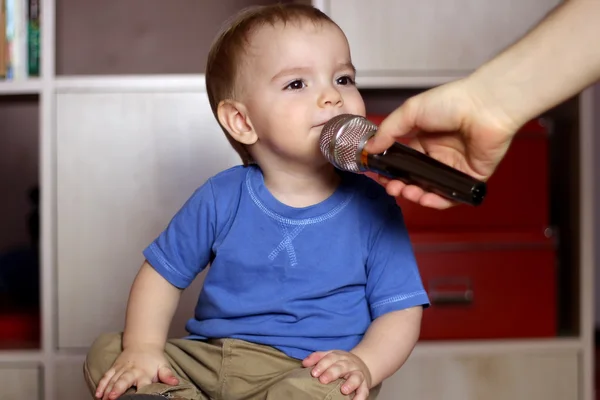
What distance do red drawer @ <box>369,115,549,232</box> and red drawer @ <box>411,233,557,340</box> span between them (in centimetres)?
3

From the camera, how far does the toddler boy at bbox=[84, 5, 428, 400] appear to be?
3.38 ft

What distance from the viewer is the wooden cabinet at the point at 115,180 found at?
1.70 m

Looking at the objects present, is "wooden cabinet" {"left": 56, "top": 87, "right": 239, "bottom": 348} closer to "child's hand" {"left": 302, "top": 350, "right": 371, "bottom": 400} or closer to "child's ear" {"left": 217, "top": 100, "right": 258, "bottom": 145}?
"child's ear" {"left": 217, "top": 100, "right": 258, "bottom": 145}

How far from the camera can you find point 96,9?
2338mm

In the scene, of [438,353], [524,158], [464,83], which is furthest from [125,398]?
[524,158]

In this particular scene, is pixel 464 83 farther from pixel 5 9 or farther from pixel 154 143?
pixel 5 9

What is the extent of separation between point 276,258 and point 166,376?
21 centimetres

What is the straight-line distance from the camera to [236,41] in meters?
1.15

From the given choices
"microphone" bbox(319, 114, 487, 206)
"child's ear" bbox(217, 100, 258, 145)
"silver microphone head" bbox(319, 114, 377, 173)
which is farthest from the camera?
"child's ear" bbox(217, 100, 258, 145)

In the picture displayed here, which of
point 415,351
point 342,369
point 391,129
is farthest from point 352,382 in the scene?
point 415,351

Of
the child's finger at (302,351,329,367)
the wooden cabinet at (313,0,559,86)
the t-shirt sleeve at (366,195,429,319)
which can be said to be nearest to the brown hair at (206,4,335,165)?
the t-shirt sleeve at (366,195,429,319)

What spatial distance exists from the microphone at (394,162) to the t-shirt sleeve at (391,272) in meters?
0.17

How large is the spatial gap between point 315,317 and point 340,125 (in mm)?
259

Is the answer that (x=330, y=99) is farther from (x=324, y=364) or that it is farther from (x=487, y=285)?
(x=487, y=285)
